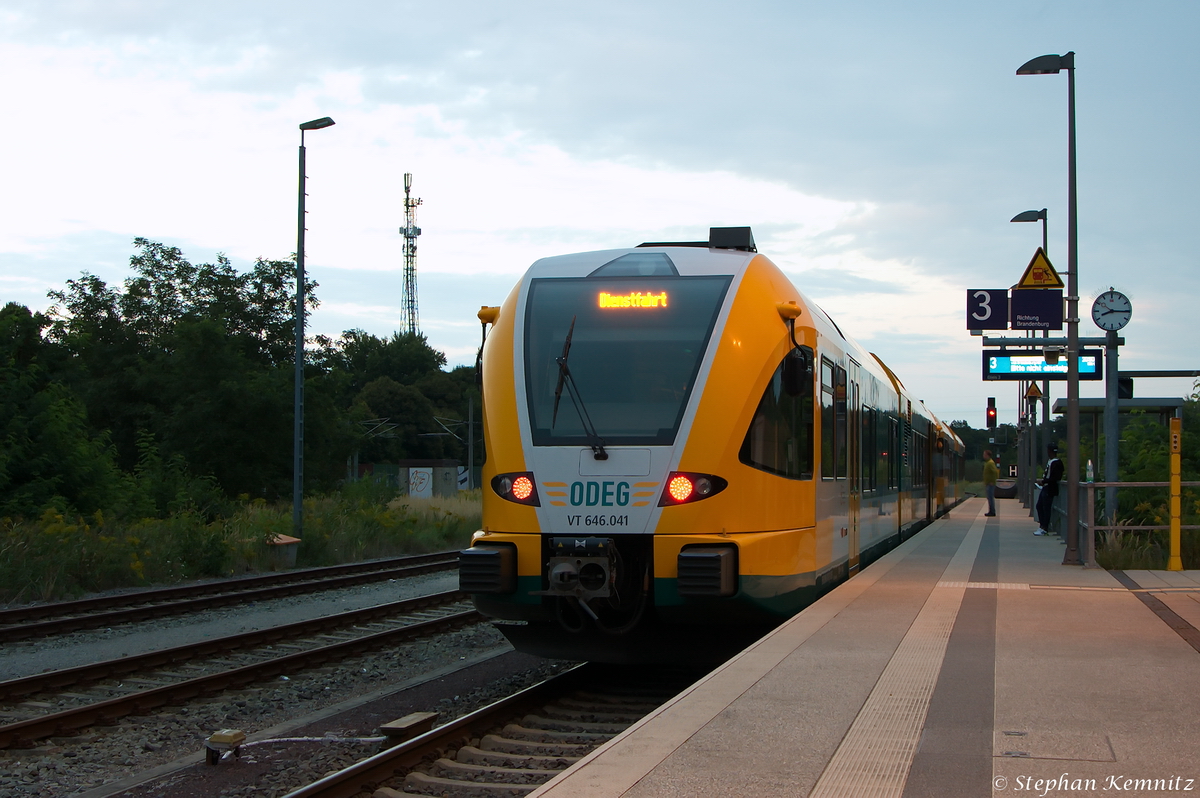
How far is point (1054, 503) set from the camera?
24.8 m

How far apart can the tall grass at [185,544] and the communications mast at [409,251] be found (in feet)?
174

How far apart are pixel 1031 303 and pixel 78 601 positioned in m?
12.9

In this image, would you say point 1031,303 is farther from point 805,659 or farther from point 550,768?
point 550,768

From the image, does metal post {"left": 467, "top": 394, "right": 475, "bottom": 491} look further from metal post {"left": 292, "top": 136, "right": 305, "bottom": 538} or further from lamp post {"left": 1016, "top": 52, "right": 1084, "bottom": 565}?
lamp post {"left": 1016, "top": 52, "right": 1084, "bottom": 565}

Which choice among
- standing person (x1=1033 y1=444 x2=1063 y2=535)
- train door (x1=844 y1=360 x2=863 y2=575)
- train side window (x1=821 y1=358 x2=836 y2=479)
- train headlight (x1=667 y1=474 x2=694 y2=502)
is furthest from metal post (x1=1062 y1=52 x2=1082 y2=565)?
train headlight (x1=667 y1=474 x2=694 y2=502)

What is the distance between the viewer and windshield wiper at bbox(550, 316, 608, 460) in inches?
318

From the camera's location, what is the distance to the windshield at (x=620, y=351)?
818cm

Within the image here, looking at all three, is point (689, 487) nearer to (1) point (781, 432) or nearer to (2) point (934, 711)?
(1) point (781, 432)

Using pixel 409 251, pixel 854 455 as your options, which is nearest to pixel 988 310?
pixel 854 455

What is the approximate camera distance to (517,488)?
27.1 ft

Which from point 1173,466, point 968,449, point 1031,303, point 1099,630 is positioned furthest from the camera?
point 968,449

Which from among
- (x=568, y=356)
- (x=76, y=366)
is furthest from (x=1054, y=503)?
(x=76, y=366)

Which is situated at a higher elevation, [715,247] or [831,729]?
[715,247]

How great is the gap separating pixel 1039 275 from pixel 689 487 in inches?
369
